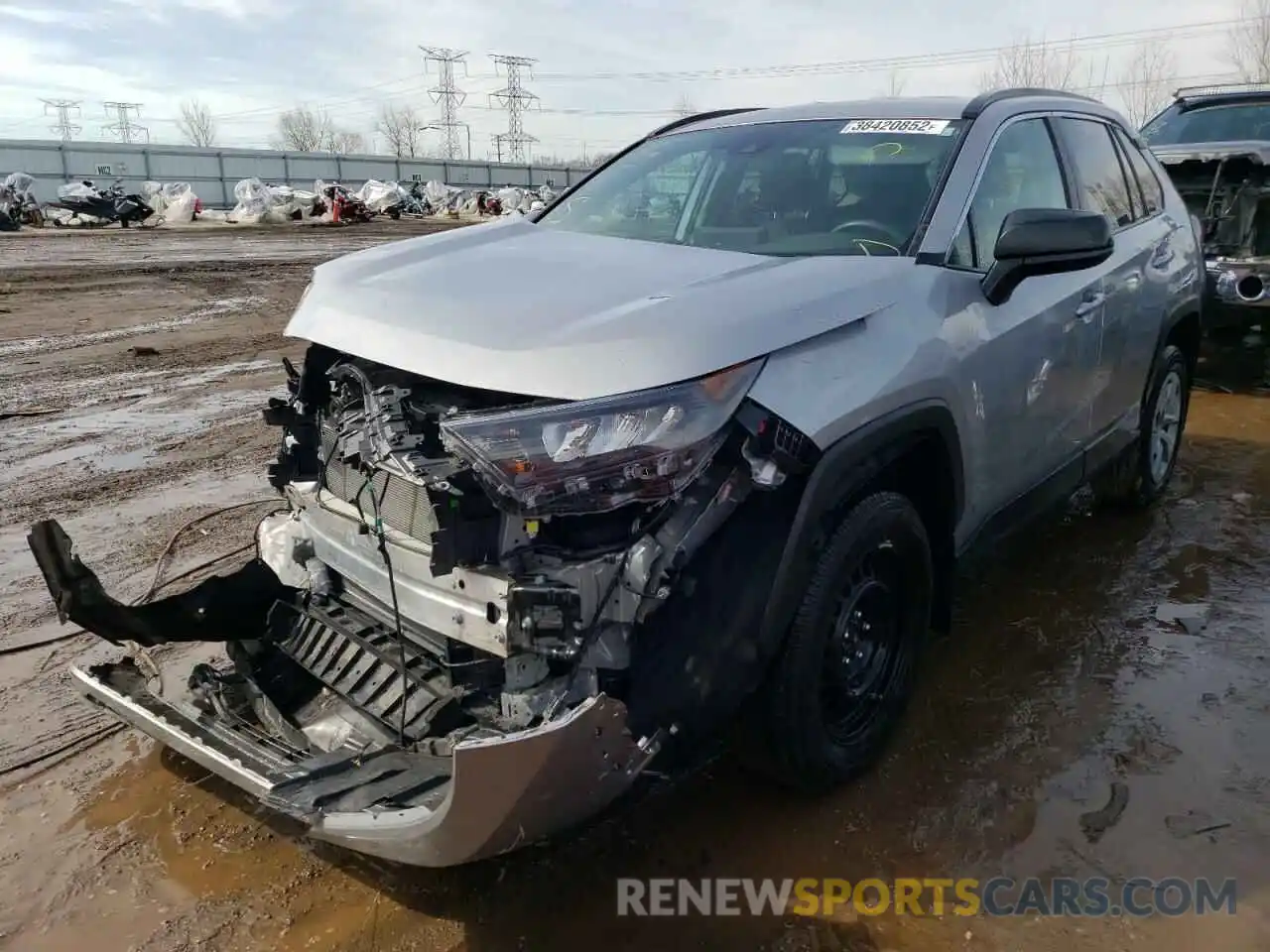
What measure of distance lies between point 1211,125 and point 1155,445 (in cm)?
598

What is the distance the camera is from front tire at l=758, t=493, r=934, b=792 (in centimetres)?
260

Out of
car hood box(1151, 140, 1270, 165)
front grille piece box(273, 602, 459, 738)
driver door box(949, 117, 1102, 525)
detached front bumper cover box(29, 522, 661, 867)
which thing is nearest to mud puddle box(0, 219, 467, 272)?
car hood box(1151, 140, 1270, 165)

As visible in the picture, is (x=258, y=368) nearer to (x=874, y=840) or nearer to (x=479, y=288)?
(x=479, y=288)

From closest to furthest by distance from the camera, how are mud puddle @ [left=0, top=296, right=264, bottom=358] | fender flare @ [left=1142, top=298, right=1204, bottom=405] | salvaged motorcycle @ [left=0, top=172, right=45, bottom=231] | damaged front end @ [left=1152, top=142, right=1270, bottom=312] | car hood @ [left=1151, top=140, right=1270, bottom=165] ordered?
fender flare @ [left=1142, top=298, right=1204, bottom=405], damaged front end @ [left=1152, top=142, right=1270, bottom=312], car hood @ [left=1151, top=140, right=1270, bottom=165], mud puddle @ [left=0, top=296, right=264, bottom=358], salvaged motorcycle @ [left=0, top=172, right=45, bottom=231]

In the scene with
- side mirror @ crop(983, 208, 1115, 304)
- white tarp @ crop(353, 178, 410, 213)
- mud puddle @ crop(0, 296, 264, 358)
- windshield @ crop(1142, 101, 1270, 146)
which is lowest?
mud puddle @ crop(0, 296, 264, 358)

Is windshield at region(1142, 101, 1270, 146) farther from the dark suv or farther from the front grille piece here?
the front grille piece

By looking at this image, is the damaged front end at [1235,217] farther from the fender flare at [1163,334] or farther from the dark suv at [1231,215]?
the fender flare at [1163,334]

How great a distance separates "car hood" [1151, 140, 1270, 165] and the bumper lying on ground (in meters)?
8.14

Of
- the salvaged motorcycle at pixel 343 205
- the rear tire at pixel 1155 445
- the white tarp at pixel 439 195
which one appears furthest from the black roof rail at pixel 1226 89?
the white tarp at pixel 439 195

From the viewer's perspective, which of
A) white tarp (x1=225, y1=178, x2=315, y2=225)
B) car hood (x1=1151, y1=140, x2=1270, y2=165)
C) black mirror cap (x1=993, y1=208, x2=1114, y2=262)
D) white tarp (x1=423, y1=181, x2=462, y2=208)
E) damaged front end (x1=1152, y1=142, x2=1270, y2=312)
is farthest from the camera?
white tarp (x1=423, y1=181, x2=462, y2=208)

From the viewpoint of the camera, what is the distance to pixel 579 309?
2.55m

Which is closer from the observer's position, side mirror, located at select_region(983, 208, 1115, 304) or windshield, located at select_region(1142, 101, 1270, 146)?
side mirror, located at select_region(983, 208, 1115, 304)

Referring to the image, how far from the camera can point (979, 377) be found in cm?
314

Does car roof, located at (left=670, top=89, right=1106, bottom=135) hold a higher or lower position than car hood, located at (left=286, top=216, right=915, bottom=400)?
higher
